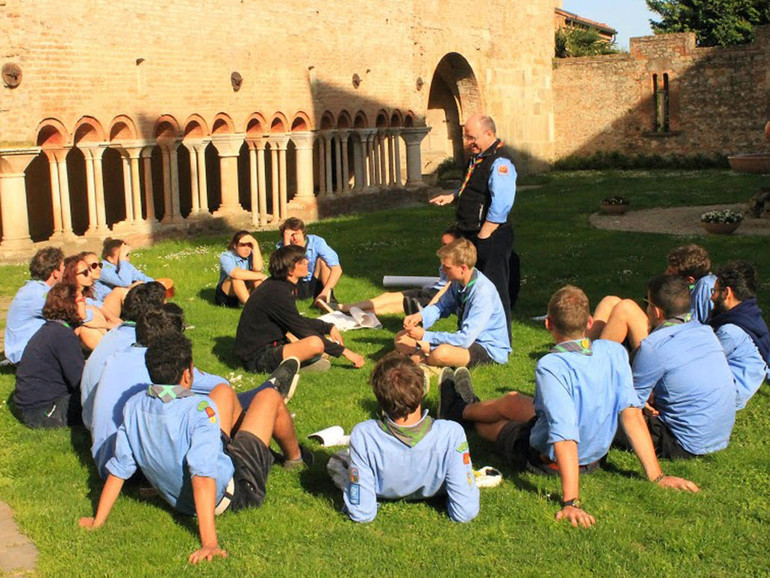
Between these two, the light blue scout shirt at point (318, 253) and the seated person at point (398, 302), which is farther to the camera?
the light blue scout shirt at point (318, 253)

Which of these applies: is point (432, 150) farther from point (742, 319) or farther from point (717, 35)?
point (742, 319)

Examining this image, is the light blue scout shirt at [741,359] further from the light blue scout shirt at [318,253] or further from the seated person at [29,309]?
the light blue scout shirt at [318,253]

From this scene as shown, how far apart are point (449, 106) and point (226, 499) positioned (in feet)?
89.4

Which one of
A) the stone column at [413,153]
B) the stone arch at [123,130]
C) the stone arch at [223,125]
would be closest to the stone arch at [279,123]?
the stone arch at [223,125]

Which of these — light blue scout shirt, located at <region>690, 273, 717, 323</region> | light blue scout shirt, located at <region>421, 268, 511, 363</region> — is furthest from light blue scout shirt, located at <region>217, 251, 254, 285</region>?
light blue scout shirt, located at <region>690, 273, 717, 323</region>

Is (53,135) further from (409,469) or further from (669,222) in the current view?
(409,469)

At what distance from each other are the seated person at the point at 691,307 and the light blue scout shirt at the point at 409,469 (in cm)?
243

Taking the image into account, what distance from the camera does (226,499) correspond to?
568 centimetres

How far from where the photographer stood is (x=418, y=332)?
789 centimetres

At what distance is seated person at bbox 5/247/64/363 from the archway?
72.0 feet

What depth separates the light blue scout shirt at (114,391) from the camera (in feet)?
20.0

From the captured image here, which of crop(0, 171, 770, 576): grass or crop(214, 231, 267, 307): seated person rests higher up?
crop(214, 231, 267, 307): seated person

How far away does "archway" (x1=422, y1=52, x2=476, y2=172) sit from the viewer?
30094mm

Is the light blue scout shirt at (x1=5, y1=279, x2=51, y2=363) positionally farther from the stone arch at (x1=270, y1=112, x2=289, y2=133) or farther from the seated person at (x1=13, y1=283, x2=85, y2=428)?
the stone arch at (x1=270, y1=112, x2=289, y2=133)
